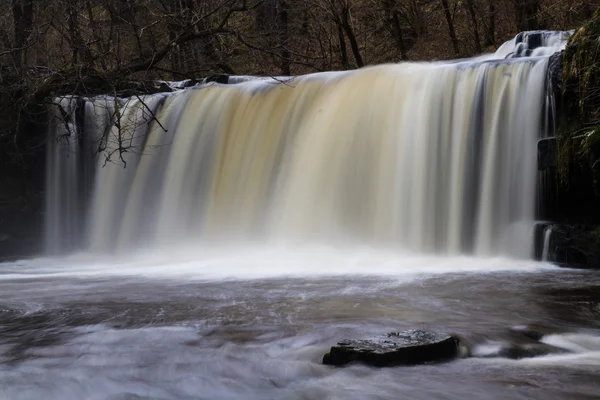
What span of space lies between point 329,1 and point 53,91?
23.7 ft

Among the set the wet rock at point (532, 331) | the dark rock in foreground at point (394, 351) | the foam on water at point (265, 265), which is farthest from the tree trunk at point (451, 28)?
the dark rock in foreground at point (394, 351)

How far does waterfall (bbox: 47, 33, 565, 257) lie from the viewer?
901 centimetres

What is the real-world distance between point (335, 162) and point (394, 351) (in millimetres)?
6563

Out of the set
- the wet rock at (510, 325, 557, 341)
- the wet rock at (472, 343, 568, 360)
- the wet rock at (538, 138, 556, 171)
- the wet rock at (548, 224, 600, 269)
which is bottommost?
the wet rock at (472, 343, 568, 360)

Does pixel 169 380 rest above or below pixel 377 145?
below

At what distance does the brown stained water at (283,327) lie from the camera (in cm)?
377

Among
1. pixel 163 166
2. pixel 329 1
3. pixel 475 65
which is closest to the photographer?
pixel 475 65

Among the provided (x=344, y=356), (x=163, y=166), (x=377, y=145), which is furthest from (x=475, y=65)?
(x=344, y=356)

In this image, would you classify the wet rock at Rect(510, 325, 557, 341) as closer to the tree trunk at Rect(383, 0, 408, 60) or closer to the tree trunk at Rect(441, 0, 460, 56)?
the tree trunk at Rect(441, 0, 460, 56)

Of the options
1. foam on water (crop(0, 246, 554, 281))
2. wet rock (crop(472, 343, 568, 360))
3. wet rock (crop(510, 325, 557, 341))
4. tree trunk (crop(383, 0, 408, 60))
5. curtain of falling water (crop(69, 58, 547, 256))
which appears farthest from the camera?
tree trunk (crop(383, 0, 408, 60))

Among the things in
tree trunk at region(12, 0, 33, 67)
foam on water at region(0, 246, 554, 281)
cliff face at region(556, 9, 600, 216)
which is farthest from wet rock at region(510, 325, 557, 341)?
tree trunk at region(12, 0, 33, 67)

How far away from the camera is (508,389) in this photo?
354cm

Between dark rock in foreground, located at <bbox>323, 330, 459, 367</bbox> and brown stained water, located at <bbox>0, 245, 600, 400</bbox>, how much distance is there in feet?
0.24

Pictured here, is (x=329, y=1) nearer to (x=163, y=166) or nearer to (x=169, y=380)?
(x=163, y=166)
